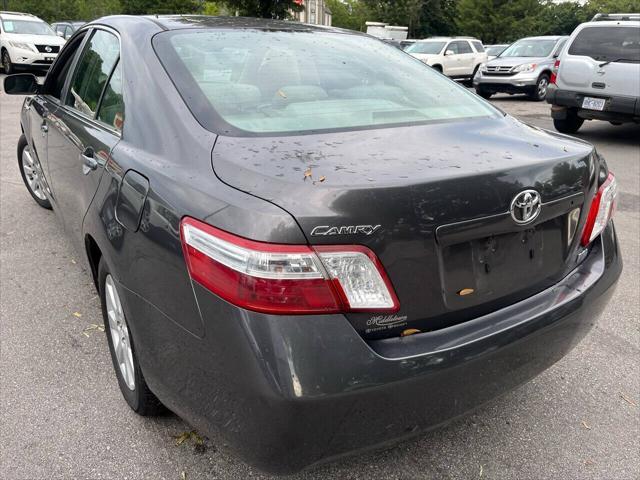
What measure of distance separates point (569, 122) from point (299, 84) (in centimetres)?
884

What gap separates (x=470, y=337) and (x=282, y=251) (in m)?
0.68

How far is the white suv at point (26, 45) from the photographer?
55.2ft

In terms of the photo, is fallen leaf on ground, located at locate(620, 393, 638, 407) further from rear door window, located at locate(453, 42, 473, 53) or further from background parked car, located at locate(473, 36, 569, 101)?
rear door window, located at locate(453, 42, 473, 53)

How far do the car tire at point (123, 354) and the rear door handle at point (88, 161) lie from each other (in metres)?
0.43

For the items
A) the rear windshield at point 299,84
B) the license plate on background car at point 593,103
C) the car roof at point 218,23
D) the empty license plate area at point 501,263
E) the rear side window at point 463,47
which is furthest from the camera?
the rear side window at point 463,47

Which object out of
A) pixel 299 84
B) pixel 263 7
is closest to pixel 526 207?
pixel 299 84

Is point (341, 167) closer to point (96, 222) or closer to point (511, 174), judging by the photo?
point (511, 174)

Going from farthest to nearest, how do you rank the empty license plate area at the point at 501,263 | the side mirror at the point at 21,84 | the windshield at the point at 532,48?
the windshield at the point at 532,48
the side mirror at the point at 21,84
the empty license plate area at the point at 501,263

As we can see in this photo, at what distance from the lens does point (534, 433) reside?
2.45 meters

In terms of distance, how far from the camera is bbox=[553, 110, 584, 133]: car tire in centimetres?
972

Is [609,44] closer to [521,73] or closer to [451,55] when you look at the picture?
[521,73]

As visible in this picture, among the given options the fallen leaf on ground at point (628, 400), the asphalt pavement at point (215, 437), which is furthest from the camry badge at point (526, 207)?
the fallen leaf on ground at point (628, 400)

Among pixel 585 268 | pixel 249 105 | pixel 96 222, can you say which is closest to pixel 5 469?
pixel 96 222

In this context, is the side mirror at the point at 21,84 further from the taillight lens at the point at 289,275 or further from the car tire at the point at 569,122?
the car tire at the point at 569,122
